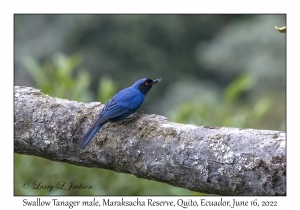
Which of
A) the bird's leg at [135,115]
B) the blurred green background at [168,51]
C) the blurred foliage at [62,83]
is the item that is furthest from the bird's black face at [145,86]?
the blurred green background at [168,51]

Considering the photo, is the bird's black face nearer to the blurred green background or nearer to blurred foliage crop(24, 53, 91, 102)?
blurred foliage crop(24, 53, 91, 102)

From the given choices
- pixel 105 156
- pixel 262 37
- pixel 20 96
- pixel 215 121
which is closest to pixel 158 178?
pixel 105 156


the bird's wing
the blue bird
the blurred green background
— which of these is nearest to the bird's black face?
the blue bird

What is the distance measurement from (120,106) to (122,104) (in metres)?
0.05

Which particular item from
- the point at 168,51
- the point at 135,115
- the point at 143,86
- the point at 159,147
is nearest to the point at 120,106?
Answer: the point at 135,115

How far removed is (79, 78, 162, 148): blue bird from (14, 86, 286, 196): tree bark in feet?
0.20

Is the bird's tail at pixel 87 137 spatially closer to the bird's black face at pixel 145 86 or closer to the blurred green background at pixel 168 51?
the bird's black face at pixel 145 86

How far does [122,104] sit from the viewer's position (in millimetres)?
4078

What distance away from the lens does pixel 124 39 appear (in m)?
15.0

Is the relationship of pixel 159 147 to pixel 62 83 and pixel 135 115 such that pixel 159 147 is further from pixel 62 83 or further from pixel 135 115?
pixel 62 83

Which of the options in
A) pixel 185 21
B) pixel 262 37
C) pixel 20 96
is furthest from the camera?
pixel 185 21

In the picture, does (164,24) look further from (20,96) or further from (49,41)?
(20,96)

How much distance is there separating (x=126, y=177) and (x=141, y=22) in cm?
999

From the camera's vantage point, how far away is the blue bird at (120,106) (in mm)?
3557
